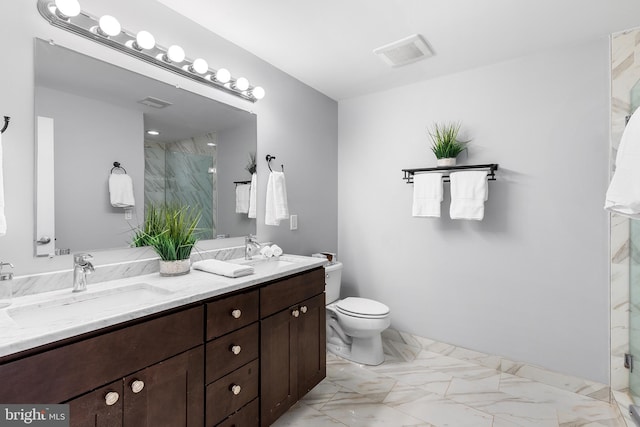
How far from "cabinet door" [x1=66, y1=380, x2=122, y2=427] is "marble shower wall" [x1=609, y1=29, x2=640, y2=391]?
8.73 feet

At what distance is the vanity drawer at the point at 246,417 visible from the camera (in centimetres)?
137

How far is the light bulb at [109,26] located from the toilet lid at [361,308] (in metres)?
2.18

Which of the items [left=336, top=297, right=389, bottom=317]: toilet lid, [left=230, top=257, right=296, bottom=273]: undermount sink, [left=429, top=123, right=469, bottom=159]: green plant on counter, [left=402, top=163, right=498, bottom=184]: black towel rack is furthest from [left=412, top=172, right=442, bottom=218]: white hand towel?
[left=230, top=257, right=296, bottom=273]: undermount sink

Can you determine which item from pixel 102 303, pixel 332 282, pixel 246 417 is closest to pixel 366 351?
pixel 332 282

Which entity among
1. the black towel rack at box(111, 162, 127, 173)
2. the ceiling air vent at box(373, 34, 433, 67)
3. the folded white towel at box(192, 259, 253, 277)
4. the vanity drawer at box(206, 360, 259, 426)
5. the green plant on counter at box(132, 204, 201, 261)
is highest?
the ceiling air vent at box(373, 34, 433, 67)

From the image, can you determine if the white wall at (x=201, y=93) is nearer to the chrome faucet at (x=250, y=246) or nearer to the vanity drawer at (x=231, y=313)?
the chrome faucet at (x=250, y=246)

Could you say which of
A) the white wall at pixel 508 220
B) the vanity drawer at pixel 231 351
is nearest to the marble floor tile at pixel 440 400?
the white wall at pixel 508 220

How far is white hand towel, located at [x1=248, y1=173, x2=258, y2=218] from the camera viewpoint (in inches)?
87.0

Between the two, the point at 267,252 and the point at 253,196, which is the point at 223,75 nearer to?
the point at 253,196

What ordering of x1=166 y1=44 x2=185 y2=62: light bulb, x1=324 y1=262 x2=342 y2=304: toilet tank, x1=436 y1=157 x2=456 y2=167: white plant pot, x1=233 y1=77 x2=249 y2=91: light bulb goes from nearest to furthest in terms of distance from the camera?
x1=166 y1=44 x2=185 y2=62: light bulb, x1=233 y1=77 x2=249 y2=91: light bulb, x1=436 y1=157 x2=456 y2=167: white plant pot, x1=324 y1=262 x2=342 y2=304: toilet tank

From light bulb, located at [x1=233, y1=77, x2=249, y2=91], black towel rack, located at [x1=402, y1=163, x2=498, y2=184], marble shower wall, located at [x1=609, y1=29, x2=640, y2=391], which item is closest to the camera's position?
marble shower wall, located at [x1=609, y1=29, x2=640, y2=391]

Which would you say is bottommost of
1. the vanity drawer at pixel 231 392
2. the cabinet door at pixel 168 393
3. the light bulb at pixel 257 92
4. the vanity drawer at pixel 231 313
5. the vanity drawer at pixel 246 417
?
the vanity drawer at pixel 246 417

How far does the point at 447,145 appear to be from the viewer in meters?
2.39

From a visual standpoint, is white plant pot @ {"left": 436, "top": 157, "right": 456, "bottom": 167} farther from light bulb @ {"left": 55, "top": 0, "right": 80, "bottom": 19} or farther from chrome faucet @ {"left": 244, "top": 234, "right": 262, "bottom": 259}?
light bulb @ {"left": 55, "top": 0, "right": 80, "bottom": 19}
